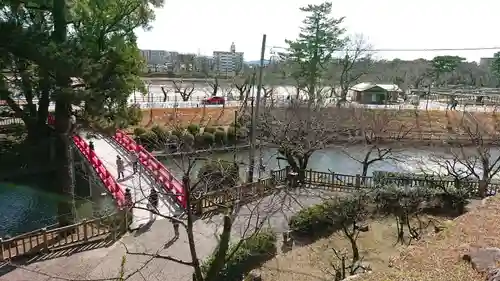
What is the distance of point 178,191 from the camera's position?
1378 centimetres

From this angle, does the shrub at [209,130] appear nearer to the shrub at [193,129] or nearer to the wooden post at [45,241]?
the shrub at [193,129]

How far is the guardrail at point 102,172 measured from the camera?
13619mm

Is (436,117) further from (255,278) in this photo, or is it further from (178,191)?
(255,278)

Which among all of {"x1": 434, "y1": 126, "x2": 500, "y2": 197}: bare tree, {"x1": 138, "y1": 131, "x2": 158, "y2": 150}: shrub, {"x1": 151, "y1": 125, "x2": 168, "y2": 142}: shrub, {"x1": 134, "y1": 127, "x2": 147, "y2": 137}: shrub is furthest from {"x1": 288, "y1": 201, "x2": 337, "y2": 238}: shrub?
{"x1": 134, "y1": 127, "x2": 147, "y2": 137}: shrub

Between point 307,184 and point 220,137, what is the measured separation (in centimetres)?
1237

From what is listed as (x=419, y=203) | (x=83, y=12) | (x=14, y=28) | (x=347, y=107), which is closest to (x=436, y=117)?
(x=347, y=107)

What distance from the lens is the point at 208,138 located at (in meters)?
27.9

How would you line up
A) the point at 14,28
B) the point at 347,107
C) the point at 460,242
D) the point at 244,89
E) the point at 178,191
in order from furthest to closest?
the point at 244,89, the point at 347,107, the point at 178,191, the point at 14,28, the point at 460,242

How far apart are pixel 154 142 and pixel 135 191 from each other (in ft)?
36.1

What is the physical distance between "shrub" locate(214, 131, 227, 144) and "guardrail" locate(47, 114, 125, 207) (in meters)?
10.4

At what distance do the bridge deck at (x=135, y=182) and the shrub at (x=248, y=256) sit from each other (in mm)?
2488

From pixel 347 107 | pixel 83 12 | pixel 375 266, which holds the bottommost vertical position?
pixel 375 266

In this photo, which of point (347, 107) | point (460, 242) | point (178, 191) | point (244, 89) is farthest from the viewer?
point (244, 89)

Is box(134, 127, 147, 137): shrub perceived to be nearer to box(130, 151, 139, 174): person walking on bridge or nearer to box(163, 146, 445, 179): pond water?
box(163, 146, 445, 179): pond water
